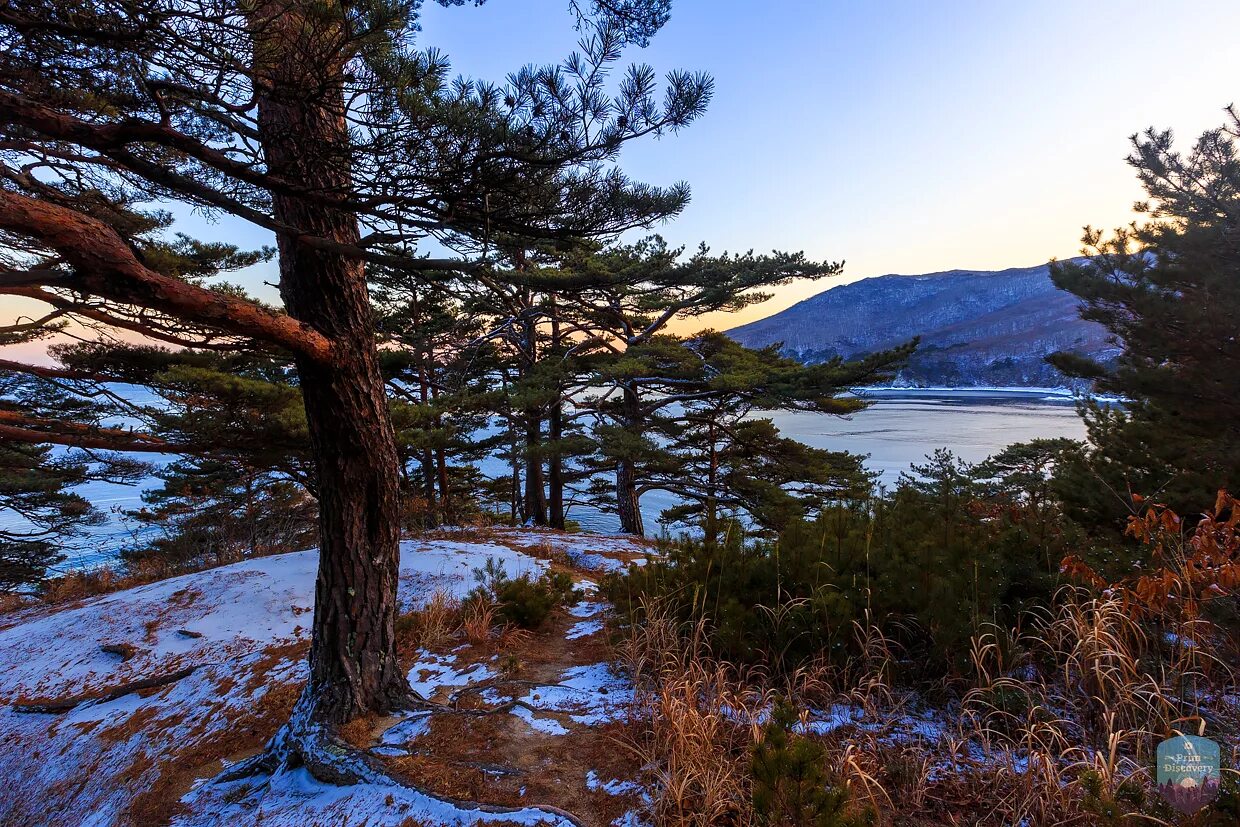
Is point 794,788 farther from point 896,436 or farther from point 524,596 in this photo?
point 896,436

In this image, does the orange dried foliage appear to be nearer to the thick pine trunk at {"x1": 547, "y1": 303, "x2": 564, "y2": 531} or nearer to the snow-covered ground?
the snow-covered ground

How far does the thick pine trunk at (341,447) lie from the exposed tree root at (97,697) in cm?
217

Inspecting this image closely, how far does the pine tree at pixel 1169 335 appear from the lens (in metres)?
6.54

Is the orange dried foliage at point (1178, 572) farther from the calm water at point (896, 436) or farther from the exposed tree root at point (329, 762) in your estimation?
the calm water at point (896, 436)

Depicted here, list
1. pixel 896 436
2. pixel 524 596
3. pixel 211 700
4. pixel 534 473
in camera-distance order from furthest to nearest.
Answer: pixel 896 436
pixel 534 473
pixel 524 596
pixel 211 700

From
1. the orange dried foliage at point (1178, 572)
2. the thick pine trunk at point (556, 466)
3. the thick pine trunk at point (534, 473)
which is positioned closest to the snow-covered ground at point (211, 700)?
the orange dried foliage at point (1178, 572)

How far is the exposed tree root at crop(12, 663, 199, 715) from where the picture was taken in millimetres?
3924

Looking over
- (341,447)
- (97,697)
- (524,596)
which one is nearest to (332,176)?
(341,447)

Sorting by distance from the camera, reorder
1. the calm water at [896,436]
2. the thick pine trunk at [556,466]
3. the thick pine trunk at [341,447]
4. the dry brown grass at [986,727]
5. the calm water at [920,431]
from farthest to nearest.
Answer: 1. the calm water at [920,431]
2. the calm water at [896,436]
3. the thick pine trunk at [556,466]
4. the thick pine trunk at [341,447]
5. the dry brown grass at [986,727]

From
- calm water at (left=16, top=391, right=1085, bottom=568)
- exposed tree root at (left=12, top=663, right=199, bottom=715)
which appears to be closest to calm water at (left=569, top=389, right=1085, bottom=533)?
calm water at (left=16, top=391, right=1085, bottom=568)

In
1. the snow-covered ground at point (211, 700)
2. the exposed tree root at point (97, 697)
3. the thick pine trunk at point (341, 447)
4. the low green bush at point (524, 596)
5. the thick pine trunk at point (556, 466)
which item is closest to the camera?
the snow-covered ground at point (211, 700)

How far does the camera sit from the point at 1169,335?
276 inches

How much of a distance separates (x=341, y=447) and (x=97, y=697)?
3477 mm

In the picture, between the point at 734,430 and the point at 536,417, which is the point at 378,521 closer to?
the point at 536,417
